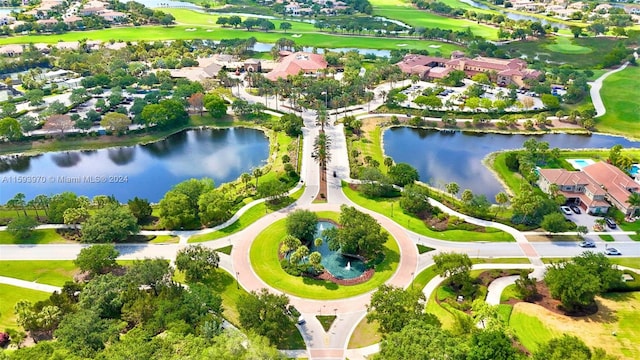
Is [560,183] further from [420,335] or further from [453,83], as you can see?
[453,83]

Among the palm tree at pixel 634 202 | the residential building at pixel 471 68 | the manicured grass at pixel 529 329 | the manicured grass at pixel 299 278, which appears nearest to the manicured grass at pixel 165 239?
the manicured grass at pixel 299 278

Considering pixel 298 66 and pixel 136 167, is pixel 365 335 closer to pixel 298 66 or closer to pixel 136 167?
pixel 136 167

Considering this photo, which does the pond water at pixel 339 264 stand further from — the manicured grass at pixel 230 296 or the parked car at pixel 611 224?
the parked car at pixel 611 224

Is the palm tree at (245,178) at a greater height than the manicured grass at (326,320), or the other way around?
the palm tree at (245,178)

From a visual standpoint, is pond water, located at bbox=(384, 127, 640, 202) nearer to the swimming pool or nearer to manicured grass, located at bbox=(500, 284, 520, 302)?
the swimming pool

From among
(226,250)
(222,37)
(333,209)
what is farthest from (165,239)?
(222,37)

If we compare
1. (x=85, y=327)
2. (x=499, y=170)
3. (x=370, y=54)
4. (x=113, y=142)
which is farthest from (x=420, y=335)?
(x=370, y=54)
